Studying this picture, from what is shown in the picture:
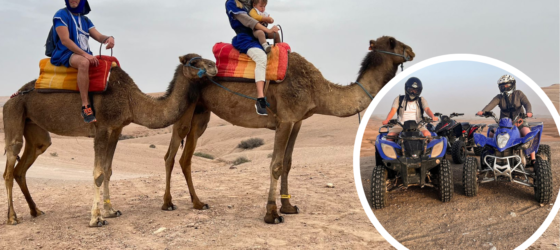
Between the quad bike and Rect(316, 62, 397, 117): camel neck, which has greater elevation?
Rect(316, 62, 397, 117): camel neck

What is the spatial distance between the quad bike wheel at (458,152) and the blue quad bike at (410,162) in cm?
10

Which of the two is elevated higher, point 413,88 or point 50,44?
point 50,44

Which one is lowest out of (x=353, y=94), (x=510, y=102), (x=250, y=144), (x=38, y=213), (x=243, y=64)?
(x=250, y=144)

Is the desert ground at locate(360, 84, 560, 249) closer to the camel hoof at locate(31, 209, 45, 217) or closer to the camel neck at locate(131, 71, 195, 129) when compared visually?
the camel neck at locate(131, 71, 195, 129)

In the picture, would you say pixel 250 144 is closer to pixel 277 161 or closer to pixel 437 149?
pixel 277 161

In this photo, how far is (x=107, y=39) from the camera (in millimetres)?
7496

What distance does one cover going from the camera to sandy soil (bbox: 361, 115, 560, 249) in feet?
9.43

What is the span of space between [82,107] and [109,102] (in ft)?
1.40

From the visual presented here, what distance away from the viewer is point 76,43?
712 cm

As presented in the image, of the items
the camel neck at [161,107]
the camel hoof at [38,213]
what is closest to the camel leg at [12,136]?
the camel hoof at [38,213]

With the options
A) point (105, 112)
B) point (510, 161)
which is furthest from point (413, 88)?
point (105, 112)

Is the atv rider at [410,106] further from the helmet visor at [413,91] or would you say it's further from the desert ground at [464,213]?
the desert ground at [464,213]

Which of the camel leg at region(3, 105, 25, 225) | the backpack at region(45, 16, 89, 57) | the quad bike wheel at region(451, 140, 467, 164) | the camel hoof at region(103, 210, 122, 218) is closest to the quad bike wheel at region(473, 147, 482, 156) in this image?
the quad bike wheel at region(451, 140, 467, 164)

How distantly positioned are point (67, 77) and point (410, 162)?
20.3ft
